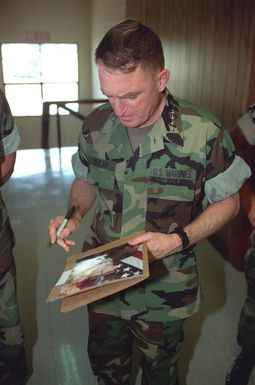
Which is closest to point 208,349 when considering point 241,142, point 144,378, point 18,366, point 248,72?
point 144,378

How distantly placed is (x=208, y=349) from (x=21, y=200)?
2.30 metres

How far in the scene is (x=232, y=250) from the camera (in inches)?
106

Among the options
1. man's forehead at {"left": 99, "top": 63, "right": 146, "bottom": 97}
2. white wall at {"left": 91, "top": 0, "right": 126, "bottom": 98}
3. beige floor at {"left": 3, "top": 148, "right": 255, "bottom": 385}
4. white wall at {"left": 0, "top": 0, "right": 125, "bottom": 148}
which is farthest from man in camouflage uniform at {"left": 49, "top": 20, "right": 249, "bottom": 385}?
white wall at {"left": 0, "top": 0, "right": 125, "bottom": 148}

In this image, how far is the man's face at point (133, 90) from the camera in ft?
3.28

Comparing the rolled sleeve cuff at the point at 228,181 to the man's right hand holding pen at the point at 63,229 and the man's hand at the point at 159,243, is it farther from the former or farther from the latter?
the man's right hand holding pen at the point at 63,229

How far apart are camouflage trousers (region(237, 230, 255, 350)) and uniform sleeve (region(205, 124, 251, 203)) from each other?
0.40m

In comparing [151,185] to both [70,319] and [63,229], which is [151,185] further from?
[70,319]

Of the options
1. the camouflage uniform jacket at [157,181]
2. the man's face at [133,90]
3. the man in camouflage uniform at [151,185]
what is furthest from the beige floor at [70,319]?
the man's face at [133,90]

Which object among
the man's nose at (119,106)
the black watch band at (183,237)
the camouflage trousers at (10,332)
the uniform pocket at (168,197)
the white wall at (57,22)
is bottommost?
→ the camouflage trousers at (10,332)

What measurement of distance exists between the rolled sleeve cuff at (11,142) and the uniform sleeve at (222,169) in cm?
73

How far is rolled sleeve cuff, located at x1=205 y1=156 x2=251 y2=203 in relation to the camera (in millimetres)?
1161

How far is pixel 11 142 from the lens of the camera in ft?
4.80

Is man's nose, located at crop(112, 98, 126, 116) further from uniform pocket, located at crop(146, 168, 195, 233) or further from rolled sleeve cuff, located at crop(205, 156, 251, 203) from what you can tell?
rolled sleeve cuff, located at crop(205, 156, 251, 203)

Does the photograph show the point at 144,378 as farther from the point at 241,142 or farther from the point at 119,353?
the point at 241,142
